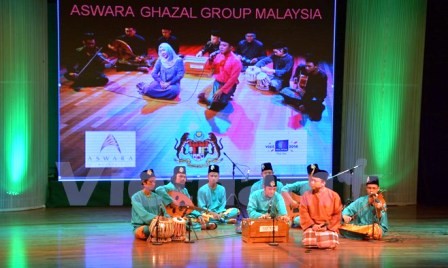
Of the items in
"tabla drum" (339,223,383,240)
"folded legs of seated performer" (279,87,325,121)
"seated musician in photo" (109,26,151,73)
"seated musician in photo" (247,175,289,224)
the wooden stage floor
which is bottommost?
the wooden stage floor

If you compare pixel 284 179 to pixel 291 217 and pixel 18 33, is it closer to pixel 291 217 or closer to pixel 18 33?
pixel 291 217

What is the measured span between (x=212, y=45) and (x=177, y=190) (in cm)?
296

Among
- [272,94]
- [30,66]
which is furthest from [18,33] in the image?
A: [272,94]

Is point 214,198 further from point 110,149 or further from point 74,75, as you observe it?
point 74,75

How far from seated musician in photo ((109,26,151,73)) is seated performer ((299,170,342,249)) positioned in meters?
4.02

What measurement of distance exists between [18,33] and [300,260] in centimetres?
572

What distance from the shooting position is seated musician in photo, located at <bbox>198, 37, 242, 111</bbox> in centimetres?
1095

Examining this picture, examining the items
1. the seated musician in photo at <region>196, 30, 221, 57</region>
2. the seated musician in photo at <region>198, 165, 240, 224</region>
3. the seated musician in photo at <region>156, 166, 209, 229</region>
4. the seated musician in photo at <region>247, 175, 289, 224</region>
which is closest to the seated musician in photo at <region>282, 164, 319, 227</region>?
the seated musician in photo at <region>247, 175, 289, 224</region>

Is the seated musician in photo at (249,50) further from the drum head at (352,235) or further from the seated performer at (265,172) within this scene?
the drum head at (352,235)

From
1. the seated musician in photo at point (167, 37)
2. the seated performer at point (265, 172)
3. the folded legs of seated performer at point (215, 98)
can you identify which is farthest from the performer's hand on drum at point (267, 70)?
the seated performer at point (265, 172)

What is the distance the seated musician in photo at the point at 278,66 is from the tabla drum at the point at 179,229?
3620mm

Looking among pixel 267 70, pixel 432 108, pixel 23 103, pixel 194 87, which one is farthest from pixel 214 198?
pixel 432 108

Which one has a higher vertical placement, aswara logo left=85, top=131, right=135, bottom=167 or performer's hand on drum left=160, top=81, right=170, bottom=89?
performer's hand on drum left=160, top=81, right=170, bottom=89

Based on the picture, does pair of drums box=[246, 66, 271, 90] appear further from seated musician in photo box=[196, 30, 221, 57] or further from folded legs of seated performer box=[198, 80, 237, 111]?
seated musician in photo box=[196, 30, 221, 57]
